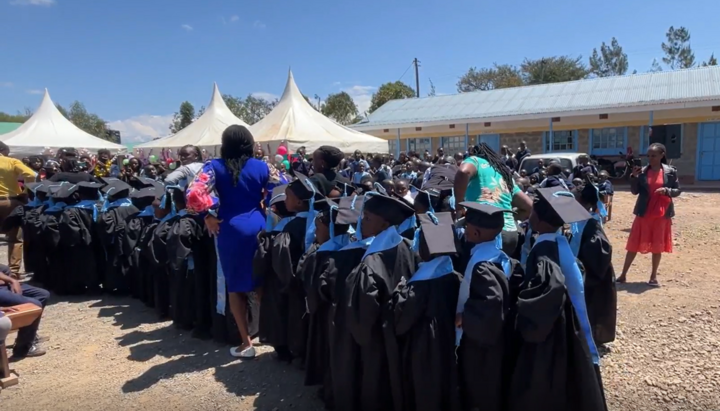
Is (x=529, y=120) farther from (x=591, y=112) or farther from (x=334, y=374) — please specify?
(x=334, y=374)

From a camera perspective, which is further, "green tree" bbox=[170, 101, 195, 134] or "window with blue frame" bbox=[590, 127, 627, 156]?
"green tree" bbox=[170, 101, 195, 134]

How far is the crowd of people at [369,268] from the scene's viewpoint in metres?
2.70

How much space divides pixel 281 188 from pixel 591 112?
17750 mm

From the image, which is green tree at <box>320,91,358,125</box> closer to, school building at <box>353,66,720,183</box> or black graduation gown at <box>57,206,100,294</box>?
school building at <box>353,66,720,183</box>

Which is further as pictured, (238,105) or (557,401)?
(238,105)

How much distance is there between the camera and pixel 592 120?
64.5 feet

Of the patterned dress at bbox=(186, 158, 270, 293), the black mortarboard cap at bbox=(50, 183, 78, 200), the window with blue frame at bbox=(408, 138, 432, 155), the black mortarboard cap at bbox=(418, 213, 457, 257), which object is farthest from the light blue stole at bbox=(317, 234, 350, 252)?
the window with blue frame at bbox=(408, 138, 432, 155)

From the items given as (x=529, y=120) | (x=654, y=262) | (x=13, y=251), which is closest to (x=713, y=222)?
(x=654, y=262)

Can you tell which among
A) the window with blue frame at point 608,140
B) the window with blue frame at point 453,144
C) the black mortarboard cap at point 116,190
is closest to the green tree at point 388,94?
the window with blue frame at point 453,144

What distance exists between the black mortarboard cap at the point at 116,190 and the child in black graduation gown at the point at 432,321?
4689mm

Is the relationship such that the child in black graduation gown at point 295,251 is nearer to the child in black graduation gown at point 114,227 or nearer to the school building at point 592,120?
the child in black graduation gown at point 114,227

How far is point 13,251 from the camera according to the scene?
22.4 ft

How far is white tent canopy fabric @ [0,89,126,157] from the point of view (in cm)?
2000

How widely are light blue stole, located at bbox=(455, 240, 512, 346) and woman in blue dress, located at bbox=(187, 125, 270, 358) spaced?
1961mm
